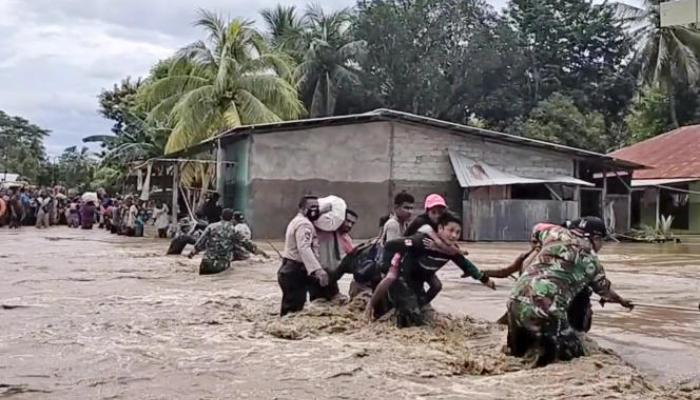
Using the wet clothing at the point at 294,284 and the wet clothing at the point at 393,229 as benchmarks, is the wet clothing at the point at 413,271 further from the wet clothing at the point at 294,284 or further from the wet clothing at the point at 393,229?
the wet clothing at the point at 294,284

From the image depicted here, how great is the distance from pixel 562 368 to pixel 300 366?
2.04 m

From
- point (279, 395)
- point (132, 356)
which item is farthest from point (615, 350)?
point (132, 356)

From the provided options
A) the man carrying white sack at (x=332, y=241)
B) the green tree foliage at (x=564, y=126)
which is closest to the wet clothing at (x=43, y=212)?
the green tree foliage at (x=564, y=126)

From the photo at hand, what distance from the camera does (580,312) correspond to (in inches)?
270

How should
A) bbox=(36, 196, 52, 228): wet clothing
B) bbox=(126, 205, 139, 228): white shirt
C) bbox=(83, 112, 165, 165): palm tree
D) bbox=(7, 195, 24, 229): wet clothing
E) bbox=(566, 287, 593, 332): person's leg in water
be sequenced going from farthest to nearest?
bbox=(83, 112, 165, 165): palm tree → bbox=(36, 196, 52, 228): wet clothing → bbox=(7, 195, 24, 229): wet clothing → bbox=(126, 205, 139, 228): white shirt → bbox=(566, 287, 593, 332): person's leg in water

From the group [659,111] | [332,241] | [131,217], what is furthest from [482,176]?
[659,111]

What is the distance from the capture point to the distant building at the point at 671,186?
3127 centimetres

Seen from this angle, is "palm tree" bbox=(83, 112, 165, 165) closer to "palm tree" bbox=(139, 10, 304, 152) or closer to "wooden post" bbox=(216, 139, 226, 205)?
"palm tree" bbox=(139, 10, 304, 152)

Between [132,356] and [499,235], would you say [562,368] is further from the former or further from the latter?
[499,235]

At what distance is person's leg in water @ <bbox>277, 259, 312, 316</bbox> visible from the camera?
29.1ft

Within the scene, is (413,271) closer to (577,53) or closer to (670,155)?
(670,155)

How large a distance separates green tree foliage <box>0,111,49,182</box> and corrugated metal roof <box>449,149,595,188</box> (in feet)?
134

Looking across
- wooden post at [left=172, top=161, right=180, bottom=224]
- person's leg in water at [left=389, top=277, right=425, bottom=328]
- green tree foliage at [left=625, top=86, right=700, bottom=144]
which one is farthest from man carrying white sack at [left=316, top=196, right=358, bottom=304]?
green tree foliage at [left=625, top=86, right=700, bottom=144]

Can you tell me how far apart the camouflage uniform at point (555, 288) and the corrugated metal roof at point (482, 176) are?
19526 mm
